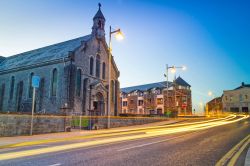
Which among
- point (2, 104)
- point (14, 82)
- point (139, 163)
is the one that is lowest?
point (139, 163)

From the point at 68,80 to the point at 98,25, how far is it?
12930mm

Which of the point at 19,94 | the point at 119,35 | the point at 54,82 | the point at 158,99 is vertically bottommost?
the point at 19,94

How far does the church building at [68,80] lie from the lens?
3097cm

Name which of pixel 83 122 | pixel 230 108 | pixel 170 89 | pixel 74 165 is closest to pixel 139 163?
pixel 74 165

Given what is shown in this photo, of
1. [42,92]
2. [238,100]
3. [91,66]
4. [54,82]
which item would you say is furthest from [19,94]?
[238,100]

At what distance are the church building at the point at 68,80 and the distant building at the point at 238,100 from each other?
52.9 metres

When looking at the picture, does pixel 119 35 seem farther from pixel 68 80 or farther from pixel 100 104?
pixel 100 104

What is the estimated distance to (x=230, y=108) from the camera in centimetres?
7625

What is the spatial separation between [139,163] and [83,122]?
51.0ft

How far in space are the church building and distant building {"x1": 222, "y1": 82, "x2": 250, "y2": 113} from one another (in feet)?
173

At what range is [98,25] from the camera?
3794cm

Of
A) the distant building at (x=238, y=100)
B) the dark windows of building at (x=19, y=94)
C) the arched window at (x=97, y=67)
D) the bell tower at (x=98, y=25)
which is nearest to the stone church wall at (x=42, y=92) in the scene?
the dark windows of building at (x=19, y=94)

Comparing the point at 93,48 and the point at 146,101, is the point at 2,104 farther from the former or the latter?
the point at 146,101

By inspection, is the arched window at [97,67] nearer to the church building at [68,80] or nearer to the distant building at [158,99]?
the church building at [68,80]
